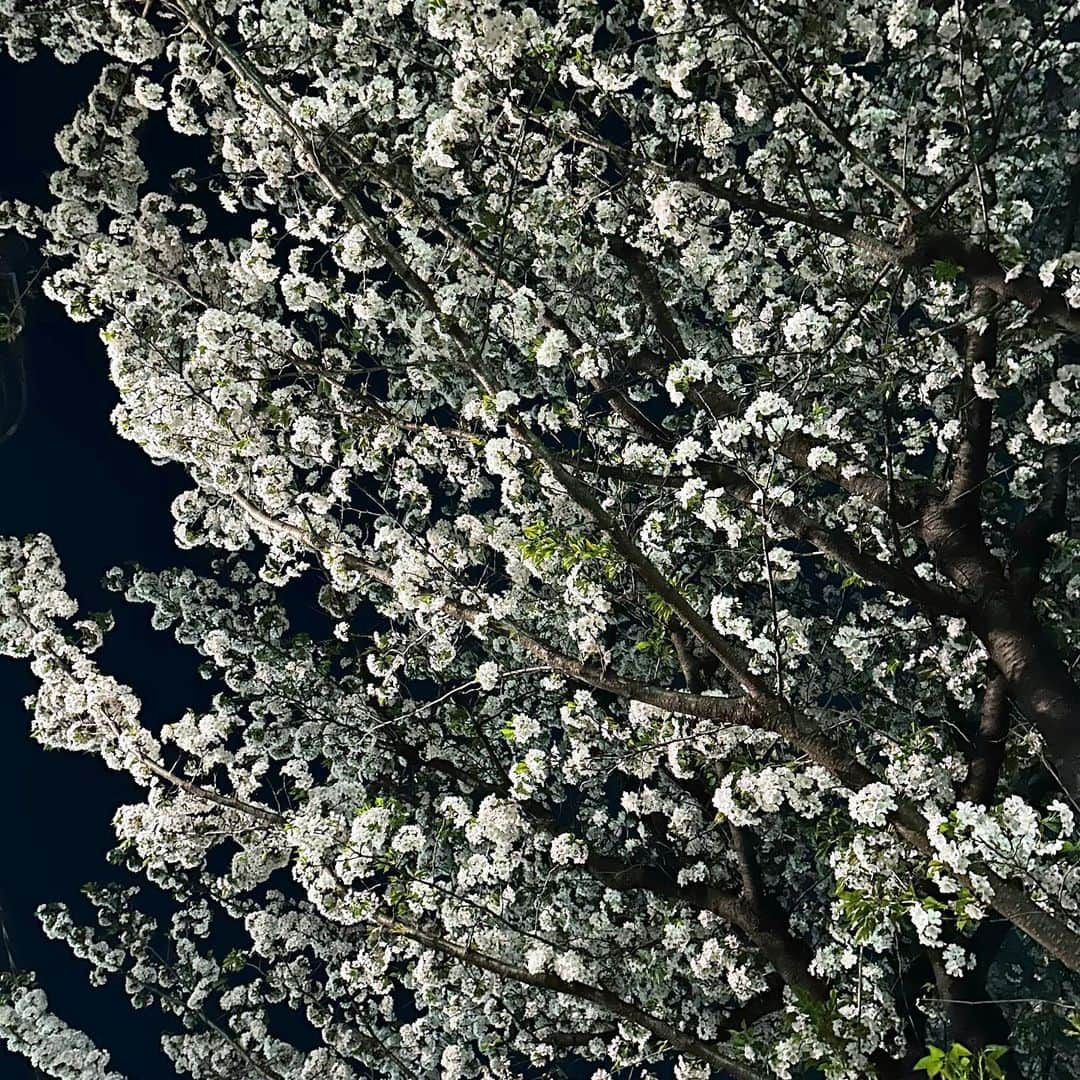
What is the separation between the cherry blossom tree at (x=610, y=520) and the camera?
3.09 m

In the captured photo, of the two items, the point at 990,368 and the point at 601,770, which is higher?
the point at 990,368

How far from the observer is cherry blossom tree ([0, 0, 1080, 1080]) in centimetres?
309

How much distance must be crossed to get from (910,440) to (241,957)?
330 centimetres

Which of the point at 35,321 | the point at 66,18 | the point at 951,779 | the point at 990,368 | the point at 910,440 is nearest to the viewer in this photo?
the point at 990,368

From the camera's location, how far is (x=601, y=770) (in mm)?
3414

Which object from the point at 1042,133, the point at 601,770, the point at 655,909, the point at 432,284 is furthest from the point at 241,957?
the point at 1042,133

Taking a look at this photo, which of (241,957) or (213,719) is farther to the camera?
(241,957)

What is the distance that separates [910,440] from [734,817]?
1.59 m

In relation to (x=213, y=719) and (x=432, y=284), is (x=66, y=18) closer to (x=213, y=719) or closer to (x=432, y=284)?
(x=432, y=284)

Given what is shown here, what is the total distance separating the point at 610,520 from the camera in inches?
110

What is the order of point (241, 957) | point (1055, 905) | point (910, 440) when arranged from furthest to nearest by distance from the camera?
point (241, 957), point (910, 440), point (1055, 905)

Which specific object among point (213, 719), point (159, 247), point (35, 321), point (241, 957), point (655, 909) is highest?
point (35, 321)

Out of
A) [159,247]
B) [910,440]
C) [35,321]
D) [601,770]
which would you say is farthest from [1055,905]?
[35,321]

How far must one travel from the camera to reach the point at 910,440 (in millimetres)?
3947
